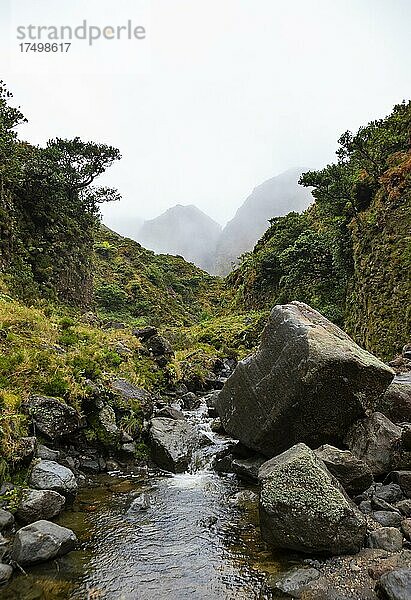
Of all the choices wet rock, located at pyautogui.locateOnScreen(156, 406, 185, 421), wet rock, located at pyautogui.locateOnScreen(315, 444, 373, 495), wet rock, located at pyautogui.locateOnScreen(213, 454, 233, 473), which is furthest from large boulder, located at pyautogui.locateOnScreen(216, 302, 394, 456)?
wet rock, located at pyautogui.locateOnScreen(156, 406, 185, 421)

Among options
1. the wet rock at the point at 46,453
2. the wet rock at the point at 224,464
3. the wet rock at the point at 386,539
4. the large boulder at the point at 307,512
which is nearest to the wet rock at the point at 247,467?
the wet rock at the point at 224,464

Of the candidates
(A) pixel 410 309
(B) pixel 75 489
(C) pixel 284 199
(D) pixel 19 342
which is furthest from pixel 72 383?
(C) pixel 284 199

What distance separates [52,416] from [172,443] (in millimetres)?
3264

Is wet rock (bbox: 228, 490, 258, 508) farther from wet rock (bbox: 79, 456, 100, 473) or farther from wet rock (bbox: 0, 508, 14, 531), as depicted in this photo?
wet rock (bbox: 0, 508, 14, 531)

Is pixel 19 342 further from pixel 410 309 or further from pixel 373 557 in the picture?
pixel 410 309

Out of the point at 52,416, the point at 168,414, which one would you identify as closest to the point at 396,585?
the point at 52,416

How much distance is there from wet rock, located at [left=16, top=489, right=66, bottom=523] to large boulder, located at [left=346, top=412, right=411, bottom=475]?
19.3ft

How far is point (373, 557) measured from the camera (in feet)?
20.2

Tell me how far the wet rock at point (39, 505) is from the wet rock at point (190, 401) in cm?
901

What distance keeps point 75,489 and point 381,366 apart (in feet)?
21.8

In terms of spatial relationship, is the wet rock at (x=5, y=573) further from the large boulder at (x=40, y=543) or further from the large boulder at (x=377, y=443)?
the large boulder at (x=377, y=443)

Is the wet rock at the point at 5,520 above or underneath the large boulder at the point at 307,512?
underneath

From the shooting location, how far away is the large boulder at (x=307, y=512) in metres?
6.32

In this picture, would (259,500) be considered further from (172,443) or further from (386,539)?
(172,443)
